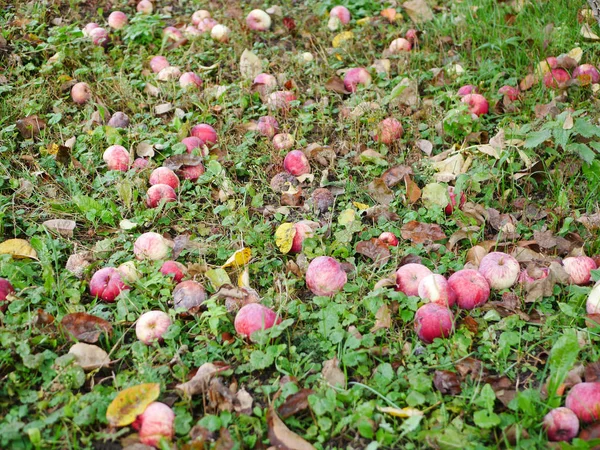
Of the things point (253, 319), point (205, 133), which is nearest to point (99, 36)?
point (205, 133)

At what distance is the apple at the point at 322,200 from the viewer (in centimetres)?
327

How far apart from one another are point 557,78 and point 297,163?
182 centimetres

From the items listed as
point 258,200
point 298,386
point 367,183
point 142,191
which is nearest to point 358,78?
point 367,183

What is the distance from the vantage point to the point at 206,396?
2.27 m

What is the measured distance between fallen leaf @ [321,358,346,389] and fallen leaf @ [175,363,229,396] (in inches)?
15.9

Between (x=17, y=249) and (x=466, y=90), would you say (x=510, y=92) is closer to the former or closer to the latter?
(x=466, y=90)

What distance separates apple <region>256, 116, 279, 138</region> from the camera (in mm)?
3773

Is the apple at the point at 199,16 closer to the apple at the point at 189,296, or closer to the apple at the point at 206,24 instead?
the apple at the point at 206,24

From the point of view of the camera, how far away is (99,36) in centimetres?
461

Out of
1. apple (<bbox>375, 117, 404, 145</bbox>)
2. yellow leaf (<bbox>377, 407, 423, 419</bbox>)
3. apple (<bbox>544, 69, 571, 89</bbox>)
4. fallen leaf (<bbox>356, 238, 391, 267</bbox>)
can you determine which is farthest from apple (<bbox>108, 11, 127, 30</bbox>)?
yellow leaf (<bbox>377, 407, 423, 419</bbox>)

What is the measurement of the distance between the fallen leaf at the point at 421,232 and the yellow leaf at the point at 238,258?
0.77m

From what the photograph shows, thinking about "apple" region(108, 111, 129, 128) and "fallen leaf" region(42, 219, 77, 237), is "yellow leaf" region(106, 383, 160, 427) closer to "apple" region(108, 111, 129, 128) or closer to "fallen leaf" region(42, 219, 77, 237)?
"fallen leaf" region(42, 219, 77, 237)

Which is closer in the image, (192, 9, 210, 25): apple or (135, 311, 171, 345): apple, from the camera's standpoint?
(135, 311, 171, 345): apple

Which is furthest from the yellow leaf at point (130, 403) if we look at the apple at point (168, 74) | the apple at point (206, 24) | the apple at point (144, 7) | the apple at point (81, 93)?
the apple at point (144, 7)
